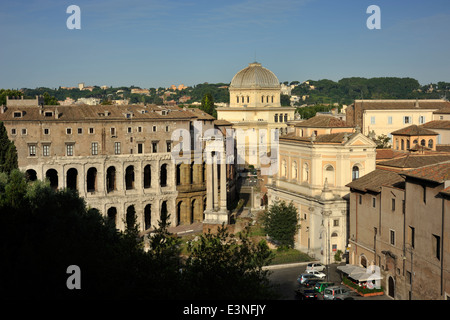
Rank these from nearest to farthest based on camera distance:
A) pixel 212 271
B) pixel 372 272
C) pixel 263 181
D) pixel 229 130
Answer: pixel 212 271 < pixel 372 272 < pixel 263 181 < pixel 229 130

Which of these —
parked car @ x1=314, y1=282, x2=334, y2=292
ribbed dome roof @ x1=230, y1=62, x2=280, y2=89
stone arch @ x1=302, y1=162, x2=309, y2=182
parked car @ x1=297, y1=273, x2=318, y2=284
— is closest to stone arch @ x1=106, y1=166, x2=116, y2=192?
stone arch @ x1=302, y1=162, x2=309, y2=182

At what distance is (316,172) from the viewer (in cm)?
5834

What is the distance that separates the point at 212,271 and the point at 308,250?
94.3ft

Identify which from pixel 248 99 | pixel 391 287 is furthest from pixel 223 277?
pixel 248 99

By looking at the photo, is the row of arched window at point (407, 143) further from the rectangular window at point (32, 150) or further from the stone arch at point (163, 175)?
the rectangular window at point (32, 150)

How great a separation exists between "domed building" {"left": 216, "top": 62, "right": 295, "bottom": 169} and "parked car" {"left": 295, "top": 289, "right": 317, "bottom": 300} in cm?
7138

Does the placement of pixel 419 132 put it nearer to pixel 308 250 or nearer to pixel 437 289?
pixel 308 250

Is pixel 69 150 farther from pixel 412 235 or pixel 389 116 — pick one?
pixel 389 116

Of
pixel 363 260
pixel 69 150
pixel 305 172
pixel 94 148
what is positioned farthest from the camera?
pixel 94 148

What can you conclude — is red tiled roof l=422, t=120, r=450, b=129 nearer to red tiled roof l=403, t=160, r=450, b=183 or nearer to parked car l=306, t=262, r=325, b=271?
parked car l=306, t=262, r=325, b=271

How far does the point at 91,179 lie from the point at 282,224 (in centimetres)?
2718

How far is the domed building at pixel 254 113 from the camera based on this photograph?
116938 mm

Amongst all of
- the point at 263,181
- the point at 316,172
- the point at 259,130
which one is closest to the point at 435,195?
the point at 316,172

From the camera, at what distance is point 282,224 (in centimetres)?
5841
